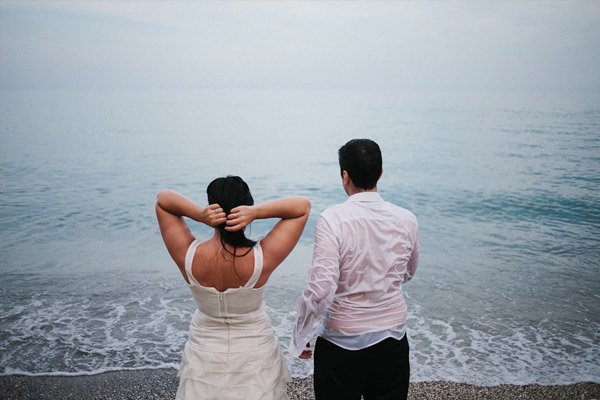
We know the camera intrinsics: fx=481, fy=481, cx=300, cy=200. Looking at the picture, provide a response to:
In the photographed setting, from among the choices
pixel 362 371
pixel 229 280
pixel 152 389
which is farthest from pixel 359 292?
pixel 152 389

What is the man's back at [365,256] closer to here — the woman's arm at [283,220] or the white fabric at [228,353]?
the woman's arm at [283,220]

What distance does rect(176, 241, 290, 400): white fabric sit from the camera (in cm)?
248

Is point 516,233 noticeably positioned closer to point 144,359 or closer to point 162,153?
point 144,359

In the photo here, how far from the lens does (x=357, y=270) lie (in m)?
2.44

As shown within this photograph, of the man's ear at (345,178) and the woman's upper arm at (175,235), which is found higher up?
the man's ear at (345,178)

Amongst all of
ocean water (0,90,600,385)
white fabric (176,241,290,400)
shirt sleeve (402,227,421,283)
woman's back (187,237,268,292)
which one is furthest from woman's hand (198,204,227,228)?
ocean water (0,90,600,385)

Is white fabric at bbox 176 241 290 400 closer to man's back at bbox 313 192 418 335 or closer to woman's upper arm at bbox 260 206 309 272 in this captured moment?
woman's upper arm at bbox 260 206 309 272

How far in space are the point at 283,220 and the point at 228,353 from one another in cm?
75

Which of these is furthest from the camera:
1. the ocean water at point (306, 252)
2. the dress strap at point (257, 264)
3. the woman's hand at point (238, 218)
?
the ocean water at point (306, 252)

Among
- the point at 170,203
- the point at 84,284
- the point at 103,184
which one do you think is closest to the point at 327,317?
the point at 170,203

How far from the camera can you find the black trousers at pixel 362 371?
2.51 metres

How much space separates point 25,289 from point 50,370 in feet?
10.6

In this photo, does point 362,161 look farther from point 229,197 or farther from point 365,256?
point 229,197

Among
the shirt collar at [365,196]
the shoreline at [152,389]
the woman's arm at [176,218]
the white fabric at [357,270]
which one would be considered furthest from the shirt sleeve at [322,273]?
the shoreline at [152,389]
